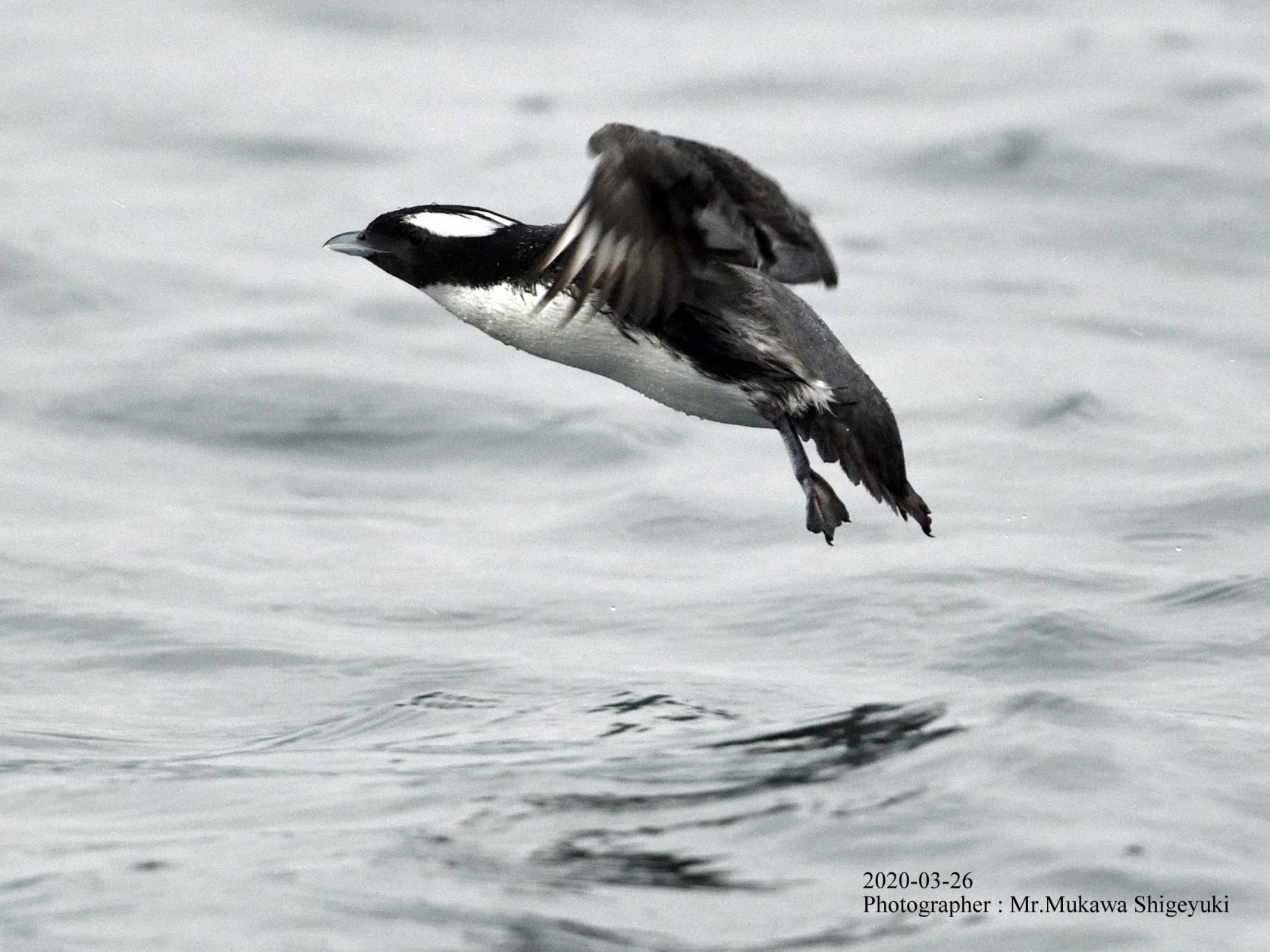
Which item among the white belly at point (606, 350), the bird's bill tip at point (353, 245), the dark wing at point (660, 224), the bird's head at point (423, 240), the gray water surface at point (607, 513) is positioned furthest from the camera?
the bird's bill tip at point (353, 245)

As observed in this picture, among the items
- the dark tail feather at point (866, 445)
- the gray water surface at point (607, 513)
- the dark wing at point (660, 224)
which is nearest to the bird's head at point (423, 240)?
the dark wing at point (660, 224)

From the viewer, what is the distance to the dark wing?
25.3ft

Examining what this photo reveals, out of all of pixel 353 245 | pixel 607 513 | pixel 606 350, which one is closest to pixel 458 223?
pixel 353 245

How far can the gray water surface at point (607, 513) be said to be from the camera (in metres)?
7.05

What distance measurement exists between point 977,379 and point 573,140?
5639 millimetres

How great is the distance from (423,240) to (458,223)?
142 mm

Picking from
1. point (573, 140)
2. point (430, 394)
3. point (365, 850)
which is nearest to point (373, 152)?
point (573, 140)

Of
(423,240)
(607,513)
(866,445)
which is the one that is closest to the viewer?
(866,445)

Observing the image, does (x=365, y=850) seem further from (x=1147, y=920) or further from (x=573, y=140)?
(x=573, y=140)

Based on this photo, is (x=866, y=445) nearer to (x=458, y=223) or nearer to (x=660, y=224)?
(x=660, y=224)

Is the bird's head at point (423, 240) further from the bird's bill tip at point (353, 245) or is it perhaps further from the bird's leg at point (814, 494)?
the bird's leg at point (814, 494)

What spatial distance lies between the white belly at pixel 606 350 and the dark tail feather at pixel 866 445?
263 millimetres

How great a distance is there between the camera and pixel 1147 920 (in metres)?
6.56

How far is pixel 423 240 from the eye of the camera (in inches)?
354
